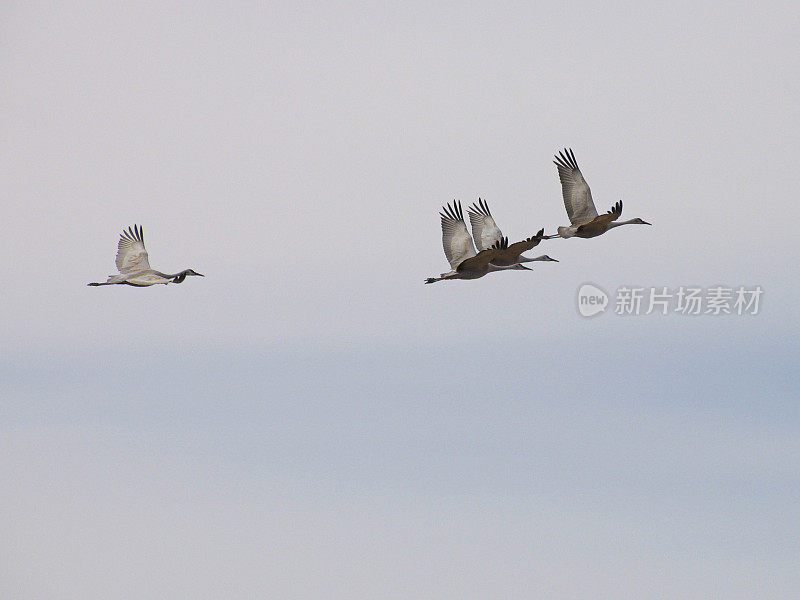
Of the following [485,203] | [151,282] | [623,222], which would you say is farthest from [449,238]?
[151,282]

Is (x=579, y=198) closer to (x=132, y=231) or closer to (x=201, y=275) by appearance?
(x=201, y=275)

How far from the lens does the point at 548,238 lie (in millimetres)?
44438

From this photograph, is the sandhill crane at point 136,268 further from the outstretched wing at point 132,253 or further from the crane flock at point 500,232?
the crane flock at point 500,232

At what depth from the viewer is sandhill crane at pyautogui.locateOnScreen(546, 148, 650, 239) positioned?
44.2 metres

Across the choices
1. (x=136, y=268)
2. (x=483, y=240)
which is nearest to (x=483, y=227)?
(x=483, y=240)

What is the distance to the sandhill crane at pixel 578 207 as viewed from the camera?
4425 centimetres

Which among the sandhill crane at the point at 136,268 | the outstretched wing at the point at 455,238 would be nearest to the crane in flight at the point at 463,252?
the outstretched wing at the point at 455,238

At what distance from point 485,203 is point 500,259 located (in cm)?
394

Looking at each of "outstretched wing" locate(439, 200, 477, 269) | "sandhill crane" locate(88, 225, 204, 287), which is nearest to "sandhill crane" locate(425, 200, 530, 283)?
"outstretched wing" locate(439, 200, 477, 269)

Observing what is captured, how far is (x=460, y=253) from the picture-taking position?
4638 cm

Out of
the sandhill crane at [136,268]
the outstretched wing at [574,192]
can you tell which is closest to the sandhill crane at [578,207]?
the outstretched wing at [574,192]

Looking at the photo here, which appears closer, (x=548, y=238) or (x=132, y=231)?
(x=548, y=238)

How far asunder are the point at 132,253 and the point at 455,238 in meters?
12.2

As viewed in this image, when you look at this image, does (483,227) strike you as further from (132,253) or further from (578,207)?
(132,253)
